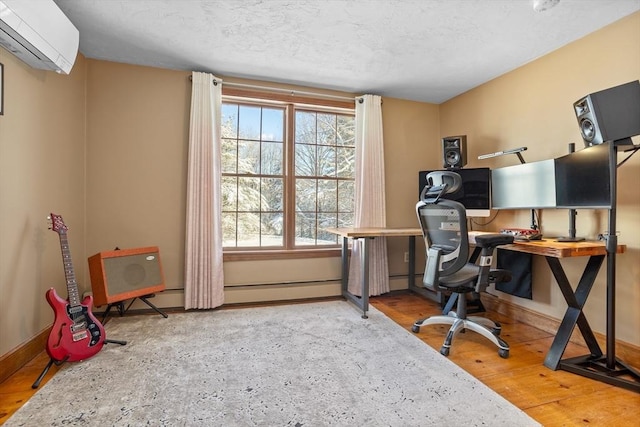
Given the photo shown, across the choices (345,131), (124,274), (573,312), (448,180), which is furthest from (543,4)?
(124,274)

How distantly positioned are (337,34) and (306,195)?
5.76 feet

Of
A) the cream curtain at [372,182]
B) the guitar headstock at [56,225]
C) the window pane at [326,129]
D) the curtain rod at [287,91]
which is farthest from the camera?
the window pane at [326,129]

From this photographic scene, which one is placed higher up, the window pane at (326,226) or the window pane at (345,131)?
the window pane at (345,131)

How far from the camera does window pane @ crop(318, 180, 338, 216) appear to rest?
3.75 metres

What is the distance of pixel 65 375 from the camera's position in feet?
6.25

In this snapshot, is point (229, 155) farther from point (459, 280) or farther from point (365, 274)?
point (459, 280)

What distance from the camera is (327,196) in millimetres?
3777

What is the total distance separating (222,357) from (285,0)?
2548mm

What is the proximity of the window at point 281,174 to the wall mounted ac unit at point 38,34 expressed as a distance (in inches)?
58.7

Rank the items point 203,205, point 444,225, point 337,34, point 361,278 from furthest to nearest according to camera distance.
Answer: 1. point 361,278
2. point 203,205
3. point 337,34
4. point 444,225

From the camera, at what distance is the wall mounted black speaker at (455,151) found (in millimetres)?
3342

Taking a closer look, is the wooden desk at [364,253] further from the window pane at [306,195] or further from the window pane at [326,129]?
the window pane at [326,129]

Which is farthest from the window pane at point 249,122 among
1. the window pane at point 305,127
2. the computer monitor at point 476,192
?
the computer monitor at point 476,192

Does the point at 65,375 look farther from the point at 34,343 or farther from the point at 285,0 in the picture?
the point at 285,0
